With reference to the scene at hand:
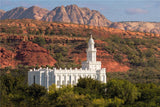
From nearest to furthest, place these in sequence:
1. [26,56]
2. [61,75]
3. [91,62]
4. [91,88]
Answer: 1. [91,88]
2. [61,75]
3. [91,62]
4. [26,56]

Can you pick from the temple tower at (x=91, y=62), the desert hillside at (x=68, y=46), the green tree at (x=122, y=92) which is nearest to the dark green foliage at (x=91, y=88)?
the green tree at (x=122, y=92)

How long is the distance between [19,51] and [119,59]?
34.0 m

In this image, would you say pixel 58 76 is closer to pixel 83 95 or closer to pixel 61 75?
pixel 61 75

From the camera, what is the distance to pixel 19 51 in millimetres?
123938

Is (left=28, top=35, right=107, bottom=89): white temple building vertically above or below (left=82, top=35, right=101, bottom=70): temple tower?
below

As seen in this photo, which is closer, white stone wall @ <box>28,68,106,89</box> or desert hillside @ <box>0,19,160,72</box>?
white stone wall @ <box>28,68,106,89</box>

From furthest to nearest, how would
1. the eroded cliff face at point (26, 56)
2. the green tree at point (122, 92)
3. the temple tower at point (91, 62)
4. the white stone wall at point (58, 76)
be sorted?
the eroded cliff face at point (26, 56) → the temple tower at point (91, 62) → the white stone wall at point (58, 76) → the green tree at point (122, 92)

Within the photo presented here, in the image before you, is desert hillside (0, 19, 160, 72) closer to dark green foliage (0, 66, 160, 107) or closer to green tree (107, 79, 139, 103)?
dark green foliage (0, 66, 160, 107)

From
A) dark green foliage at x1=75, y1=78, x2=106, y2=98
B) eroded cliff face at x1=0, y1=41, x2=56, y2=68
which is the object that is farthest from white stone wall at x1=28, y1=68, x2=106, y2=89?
eroded cliff face at x1=0, y1=41, x2=56, y2=68

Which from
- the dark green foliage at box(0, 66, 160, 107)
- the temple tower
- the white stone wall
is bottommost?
the dark green foliage at box(0, 66, 160, 107)

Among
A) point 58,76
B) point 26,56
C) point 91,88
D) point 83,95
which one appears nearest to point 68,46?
point 26,56

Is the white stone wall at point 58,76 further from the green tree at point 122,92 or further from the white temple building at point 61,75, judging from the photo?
the green tree at point 122,92

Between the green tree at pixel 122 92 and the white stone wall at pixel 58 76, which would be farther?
the white stone wall at pixel 58 76

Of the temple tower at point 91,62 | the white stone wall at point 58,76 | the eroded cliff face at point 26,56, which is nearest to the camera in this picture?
the white stone wall at point 58,76
